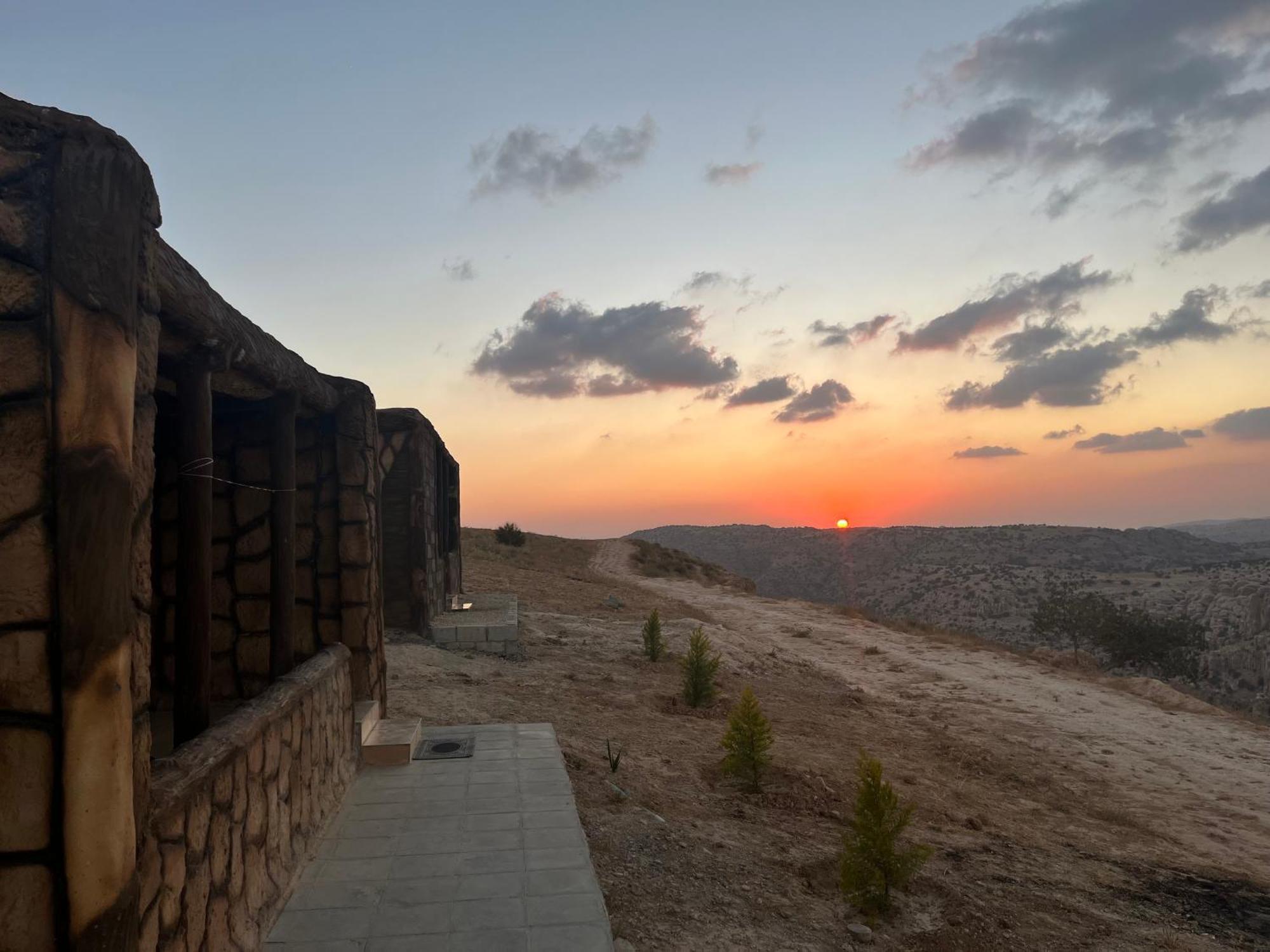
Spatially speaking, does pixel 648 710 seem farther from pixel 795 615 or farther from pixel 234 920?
pixel 795 615

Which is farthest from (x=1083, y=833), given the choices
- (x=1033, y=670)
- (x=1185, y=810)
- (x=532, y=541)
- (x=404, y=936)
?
(x=532, y=541)

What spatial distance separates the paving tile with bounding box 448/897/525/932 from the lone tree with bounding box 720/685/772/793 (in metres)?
3.76

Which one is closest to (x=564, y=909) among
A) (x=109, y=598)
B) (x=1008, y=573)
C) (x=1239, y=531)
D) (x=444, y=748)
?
(x=109, y=598)

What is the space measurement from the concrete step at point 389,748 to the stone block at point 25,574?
13.9 ft

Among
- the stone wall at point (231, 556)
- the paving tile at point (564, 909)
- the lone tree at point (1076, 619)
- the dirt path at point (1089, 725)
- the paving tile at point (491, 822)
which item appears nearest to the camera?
the paving tile at point (564, 909)

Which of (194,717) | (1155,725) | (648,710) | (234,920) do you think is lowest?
(1155,725)

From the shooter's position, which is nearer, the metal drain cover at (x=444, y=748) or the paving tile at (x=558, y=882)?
the paving tile at (x=558, y=882)

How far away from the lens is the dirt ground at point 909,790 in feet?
16.3

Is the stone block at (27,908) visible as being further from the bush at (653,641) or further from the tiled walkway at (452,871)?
the bush at (653,641)

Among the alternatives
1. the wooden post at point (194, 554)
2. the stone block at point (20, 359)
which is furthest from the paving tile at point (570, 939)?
the stone block at point (20, 359)

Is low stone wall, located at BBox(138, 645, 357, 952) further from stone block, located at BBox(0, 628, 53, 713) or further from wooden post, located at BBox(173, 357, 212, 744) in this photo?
stone block, located at BBox(0, 628, 53, 713)

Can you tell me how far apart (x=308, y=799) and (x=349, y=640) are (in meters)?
1.90

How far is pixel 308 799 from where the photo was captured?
4.49m

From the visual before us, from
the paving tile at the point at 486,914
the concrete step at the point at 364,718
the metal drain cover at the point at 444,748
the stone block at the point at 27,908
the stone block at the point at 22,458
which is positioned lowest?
the paving tile at the point at 486,914
